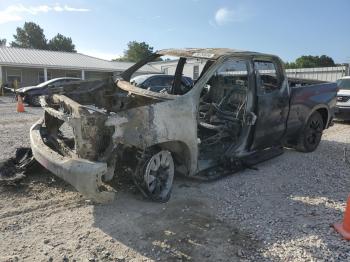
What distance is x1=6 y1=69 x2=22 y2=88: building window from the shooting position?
3094 cm

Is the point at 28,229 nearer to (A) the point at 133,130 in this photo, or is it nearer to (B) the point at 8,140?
(A) the point at 133,130

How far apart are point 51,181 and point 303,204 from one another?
3527 mm

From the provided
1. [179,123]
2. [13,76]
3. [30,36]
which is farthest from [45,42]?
[179,123]

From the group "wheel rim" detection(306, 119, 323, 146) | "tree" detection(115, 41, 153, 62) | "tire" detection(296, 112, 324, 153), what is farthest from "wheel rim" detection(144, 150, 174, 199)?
"tree" detection(115, 41, 153, 62)

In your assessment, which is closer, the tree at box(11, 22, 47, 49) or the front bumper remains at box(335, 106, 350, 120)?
the front bumper remains at box(335, 106, 350, 120)

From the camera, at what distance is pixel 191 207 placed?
4707 millimetres

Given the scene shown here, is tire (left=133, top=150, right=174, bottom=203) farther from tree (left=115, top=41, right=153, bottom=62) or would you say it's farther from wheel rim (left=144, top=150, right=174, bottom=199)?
tree (left=115, top=41, right=153, bottom=62)

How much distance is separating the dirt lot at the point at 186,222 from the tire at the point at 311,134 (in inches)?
59.2

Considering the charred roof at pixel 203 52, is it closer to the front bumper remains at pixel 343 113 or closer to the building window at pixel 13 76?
the front bumper remains at pixel 343 113

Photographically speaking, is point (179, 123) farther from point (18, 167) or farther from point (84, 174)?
point (18, 167)

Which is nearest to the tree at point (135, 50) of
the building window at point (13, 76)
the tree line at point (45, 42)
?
the tree line at point (45, 42)

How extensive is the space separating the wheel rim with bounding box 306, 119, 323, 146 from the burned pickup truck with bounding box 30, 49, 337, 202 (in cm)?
2

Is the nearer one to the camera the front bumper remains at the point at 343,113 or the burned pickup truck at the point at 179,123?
the burned pickup truck at the point at 179,123

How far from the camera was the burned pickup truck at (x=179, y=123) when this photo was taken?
4.07m
